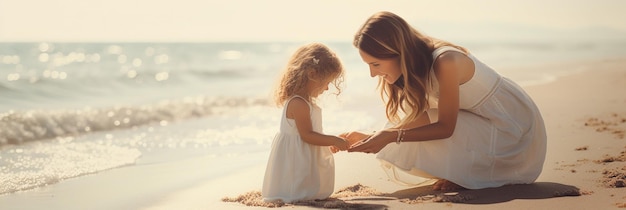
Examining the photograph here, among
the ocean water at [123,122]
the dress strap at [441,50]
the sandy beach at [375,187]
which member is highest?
the dress strap at [441,50]

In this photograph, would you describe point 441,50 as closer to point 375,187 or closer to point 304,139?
point 304,139

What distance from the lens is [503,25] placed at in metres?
76.2

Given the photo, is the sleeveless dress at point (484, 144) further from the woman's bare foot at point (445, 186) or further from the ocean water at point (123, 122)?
the ocean water at point (123, 122)

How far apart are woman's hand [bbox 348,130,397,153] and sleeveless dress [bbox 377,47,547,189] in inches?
5.9

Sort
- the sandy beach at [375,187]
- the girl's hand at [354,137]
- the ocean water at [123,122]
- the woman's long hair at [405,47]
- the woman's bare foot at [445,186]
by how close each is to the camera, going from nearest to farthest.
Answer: the sandy beach at [375,187]
the woman's long hair at [405,47]
the woman's bare foot at [445,186]
the girl's hand at [354,137]
the ocean water at [123,122]

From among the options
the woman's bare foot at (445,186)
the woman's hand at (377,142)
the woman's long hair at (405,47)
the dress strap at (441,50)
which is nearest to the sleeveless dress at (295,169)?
the woman's hand at (377,142)

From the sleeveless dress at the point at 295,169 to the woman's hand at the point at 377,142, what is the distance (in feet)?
0.74

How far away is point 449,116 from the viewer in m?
4.06

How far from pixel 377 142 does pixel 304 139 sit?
1.26 ft

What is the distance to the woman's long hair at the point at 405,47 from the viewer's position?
4059mm

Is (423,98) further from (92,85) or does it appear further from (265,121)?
(92,85)

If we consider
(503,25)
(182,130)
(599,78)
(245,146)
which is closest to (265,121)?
(182,130)

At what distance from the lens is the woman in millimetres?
4070

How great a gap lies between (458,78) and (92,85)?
12.1m
